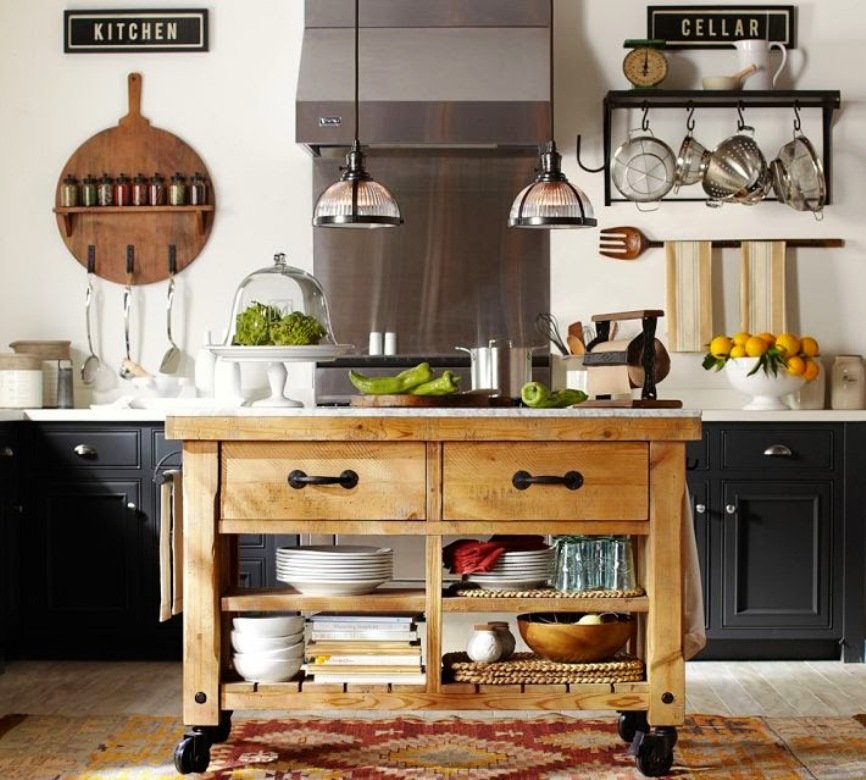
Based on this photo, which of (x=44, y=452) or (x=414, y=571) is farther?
(x=44, y=452)

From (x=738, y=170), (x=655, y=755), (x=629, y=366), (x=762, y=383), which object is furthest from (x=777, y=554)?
(x=655, y=755)

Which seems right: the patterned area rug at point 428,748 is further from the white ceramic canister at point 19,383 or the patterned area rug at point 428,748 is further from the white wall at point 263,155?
the white wall at point 263,155

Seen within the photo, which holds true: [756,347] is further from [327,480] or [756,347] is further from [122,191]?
[122,191]

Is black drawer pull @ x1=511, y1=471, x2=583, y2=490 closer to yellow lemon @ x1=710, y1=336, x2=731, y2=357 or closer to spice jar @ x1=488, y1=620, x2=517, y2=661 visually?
spice jar @ x1=488, y1=620, x2=517, y2=661

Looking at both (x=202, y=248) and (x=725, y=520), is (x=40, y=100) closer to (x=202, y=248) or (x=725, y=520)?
(x=202, y=248)

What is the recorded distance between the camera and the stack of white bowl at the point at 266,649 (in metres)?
3.31

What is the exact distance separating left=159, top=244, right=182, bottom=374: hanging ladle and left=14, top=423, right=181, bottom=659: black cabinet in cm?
59

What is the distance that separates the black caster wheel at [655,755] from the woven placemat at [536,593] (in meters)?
0.33

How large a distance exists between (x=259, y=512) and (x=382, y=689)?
0.49m

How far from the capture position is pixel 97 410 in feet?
15.9

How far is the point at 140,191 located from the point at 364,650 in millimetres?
2624

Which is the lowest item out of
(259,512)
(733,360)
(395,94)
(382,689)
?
(382,689)

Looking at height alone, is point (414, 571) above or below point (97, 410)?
below

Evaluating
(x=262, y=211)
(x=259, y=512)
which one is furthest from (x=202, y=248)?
(x=259, y=512)
